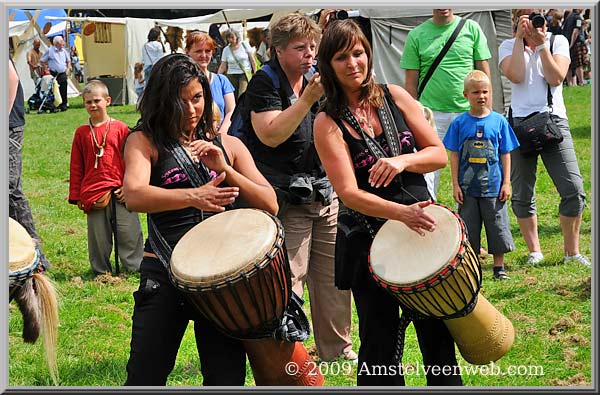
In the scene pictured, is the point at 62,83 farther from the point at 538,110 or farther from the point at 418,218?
the point at 418,218

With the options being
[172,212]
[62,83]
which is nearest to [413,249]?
[172,212]

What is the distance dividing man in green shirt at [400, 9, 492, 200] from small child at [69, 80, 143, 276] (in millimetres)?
2351

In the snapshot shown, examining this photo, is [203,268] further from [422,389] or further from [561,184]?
[561,184]

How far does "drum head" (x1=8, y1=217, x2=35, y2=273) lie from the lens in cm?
432

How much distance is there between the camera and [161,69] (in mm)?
4266

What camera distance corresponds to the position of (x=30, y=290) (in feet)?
14.7

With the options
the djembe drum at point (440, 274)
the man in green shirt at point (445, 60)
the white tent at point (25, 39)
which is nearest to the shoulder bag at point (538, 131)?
the man in green shirt at point (445, 60)

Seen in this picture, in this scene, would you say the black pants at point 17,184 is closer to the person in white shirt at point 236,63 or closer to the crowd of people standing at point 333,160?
the crowd of people standing at point 333,160

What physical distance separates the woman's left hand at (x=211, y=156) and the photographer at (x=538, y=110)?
10.6 ft

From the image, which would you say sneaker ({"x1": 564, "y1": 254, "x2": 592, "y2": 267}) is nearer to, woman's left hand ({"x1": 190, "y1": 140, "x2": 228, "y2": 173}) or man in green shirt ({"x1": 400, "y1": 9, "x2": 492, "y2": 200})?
man in green shirt ({"x1": 400, "y1": 9, "x2": 492, "y2": 200})

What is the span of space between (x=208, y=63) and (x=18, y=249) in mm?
3030

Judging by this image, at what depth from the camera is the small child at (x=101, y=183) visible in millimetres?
7480

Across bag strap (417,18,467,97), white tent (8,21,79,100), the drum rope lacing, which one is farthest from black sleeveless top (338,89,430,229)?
white tent (8,21,79,100)

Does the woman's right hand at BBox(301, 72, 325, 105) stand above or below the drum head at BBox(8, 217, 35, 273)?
above
